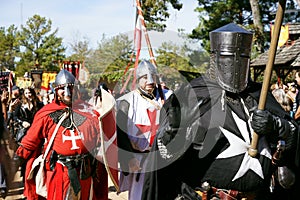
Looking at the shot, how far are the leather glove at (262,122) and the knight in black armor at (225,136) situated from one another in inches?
4.9

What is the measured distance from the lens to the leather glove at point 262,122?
254cm

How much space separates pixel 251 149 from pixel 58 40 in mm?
35062

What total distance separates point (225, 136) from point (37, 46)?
113 ft

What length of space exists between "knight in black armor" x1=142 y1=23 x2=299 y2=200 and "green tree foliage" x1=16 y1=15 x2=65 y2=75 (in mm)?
32662

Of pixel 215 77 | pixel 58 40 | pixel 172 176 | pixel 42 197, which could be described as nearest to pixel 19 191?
pixel 42 197

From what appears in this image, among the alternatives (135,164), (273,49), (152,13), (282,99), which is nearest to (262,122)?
(273,49)

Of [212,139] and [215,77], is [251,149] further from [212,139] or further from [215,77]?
[215,77]

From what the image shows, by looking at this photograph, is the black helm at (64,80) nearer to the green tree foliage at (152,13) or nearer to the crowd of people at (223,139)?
the crowd of people at (223,139)

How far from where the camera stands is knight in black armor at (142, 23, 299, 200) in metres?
2.76

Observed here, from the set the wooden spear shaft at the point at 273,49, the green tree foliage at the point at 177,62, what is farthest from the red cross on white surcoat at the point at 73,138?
the wooden spear shaft at the point at 273,49

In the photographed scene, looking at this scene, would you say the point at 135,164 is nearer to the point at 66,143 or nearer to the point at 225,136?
the point at 66,143

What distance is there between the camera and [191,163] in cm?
288

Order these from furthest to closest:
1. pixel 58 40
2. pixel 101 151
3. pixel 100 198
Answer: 1. pixel 58 40
2. pixel 100 198
3. pixel 101 151

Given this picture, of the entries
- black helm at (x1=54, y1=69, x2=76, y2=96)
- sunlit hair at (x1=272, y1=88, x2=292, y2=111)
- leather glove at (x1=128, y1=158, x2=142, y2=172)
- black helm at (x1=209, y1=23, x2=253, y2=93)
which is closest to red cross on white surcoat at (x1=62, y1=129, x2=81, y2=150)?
black helm at (x1=54, y1=69, x2=76, y2=96)
